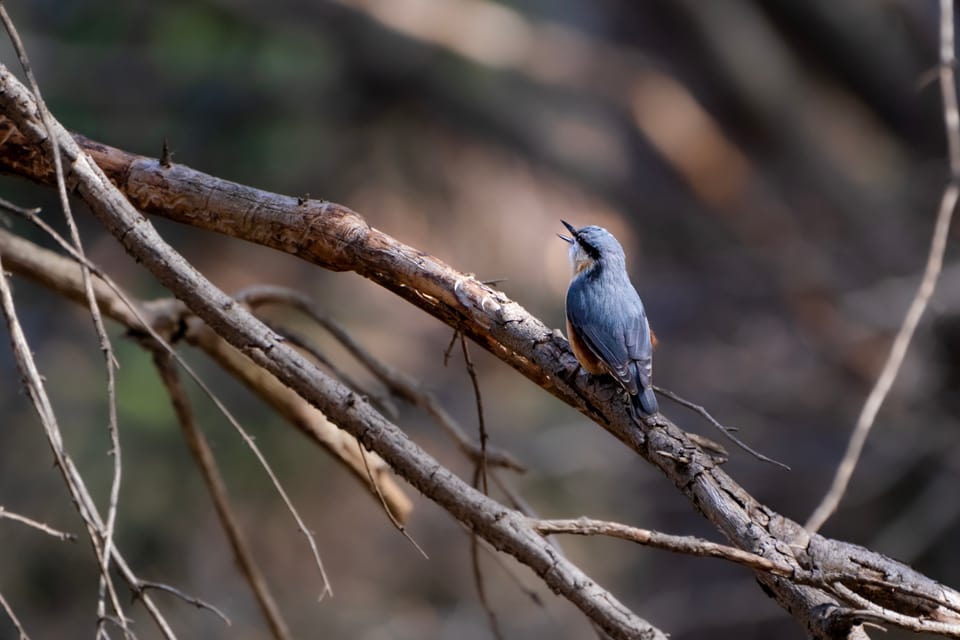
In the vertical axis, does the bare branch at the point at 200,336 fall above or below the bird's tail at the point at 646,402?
above

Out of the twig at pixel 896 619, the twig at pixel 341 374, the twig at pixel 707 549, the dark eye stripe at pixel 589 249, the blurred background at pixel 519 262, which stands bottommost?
the twig at pixel 896 619

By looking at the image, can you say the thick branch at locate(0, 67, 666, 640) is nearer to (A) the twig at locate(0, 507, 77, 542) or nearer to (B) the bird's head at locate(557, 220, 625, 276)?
(A) the twig at locate(0, 507, 77, 542)

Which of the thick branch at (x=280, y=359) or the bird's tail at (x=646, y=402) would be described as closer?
the thick branch at (x=280, y=359)

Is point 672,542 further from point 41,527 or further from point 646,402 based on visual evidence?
point 41,527

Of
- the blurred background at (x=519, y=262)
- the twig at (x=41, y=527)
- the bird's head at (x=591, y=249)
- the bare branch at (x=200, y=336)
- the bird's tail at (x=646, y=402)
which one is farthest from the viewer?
the blurred background at (x=519, y=262)

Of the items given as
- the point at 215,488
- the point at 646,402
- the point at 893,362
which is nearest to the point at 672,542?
the point at 646,402

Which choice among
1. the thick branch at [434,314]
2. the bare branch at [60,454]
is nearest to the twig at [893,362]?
the thick branch at [434,314]

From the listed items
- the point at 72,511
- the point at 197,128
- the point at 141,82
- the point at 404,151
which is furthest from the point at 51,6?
the point at 72,511

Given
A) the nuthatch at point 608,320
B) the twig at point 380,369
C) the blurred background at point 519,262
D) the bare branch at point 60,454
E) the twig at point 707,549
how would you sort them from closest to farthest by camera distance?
the bare branch at point 60,454
the twig at point 707,549
the nuthatch at point 608,320
the twig at point 380,369
the blurred background at point 519,262

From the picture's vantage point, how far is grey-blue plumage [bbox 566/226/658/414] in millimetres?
2611

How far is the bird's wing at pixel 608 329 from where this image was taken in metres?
2.63

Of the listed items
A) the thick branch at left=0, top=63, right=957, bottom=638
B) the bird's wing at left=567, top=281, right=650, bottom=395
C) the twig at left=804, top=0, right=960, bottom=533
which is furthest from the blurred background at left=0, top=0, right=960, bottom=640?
the thick branch at left=0, top=63, right=957, bottom=638

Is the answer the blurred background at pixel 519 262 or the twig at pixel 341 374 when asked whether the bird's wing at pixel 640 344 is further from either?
the blurred background at pixel 519 262

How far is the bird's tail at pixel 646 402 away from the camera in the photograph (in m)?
2.43
